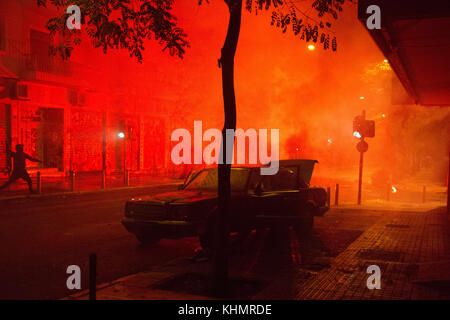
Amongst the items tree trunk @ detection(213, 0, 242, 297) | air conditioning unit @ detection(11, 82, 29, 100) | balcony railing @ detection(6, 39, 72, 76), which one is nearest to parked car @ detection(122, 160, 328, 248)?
tree trunk @ detection(213, 0, 242, 297)

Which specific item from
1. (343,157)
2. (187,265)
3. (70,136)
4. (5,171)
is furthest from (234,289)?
(343,157)

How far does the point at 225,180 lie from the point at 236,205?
2.47m

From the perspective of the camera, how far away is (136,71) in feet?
100.0

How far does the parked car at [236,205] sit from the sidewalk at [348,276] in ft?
2.39

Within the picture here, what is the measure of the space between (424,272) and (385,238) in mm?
3053

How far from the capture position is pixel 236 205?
8.31 meters

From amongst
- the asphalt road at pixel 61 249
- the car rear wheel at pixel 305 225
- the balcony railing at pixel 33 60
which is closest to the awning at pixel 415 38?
the car rear wheel at pixel 305 225

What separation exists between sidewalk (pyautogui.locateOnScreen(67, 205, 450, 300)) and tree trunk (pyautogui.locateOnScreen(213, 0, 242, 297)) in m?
0.37

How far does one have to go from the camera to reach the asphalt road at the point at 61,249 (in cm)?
622

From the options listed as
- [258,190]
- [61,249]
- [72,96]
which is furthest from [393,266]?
[72,96]

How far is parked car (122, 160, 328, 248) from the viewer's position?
778 cm

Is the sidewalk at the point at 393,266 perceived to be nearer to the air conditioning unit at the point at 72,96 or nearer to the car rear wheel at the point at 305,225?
the car rear wheel at the point at 305,225

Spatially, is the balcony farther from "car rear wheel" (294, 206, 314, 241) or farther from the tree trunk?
the tree trunk

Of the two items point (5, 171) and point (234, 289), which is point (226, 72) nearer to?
point (234, 289)
